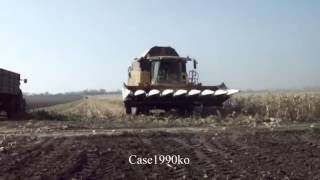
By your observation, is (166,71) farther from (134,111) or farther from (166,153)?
(166,153)

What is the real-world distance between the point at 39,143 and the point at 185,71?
16679 mm

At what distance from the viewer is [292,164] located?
33.9ft

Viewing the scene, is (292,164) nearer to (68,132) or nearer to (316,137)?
(316,137)

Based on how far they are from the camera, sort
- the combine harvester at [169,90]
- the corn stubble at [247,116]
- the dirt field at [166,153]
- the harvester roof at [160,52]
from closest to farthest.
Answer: the dirt field at [166,153], the corn stubble at [247,116], the combine harvester at [169,90], the harvester roof at [160,52]

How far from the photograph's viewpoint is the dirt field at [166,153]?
374 inches

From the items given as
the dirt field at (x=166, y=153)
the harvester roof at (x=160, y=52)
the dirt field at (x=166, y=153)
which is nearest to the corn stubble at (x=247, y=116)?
the dirt field at (x=166, y=153)

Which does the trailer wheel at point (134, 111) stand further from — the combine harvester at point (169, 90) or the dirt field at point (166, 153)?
the dirt field at point (166, 153)

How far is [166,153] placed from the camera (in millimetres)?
11695

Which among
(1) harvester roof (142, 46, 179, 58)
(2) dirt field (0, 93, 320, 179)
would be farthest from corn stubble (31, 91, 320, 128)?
(1) harvester roof (142, 46, 179, 58)

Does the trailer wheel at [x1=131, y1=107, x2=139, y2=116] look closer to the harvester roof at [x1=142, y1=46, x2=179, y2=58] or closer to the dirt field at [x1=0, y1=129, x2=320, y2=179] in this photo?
the harvester roof at [x1=142, y1=46, x2=179, y2=58]

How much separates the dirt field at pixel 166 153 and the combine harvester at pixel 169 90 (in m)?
9.77

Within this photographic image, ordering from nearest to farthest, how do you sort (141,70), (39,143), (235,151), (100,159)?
(100,159), (235,151), (39,143), (141,70)

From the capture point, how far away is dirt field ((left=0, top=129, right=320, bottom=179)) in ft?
31.1

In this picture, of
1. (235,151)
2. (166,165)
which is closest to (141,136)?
(235,151)
